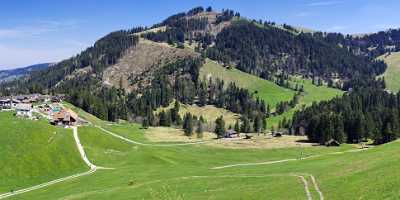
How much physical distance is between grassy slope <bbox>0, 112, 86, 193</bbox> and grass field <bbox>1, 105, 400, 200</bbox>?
386cm

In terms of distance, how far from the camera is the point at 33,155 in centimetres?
11369

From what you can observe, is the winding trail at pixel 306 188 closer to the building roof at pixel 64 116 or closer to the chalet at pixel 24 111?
the building roof at pixel 64 116

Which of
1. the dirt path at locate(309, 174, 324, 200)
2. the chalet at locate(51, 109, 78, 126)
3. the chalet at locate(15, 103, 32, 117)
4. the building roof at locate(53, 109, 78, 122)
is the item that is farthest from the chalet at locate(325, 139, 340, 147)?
the dirt path at locate(309, 174, 324, 200)

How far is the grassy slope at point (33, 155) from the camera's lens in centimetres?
10262

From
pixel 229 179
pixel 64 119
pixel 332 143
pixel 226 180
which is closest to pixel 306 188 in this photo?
pixel 226 180

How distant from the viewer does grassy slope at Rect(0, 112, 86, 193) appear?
10262cm

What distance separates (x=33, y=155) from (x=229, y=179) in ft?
186

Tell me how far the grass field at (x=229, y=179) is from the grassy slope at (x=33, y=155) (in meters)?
3.86

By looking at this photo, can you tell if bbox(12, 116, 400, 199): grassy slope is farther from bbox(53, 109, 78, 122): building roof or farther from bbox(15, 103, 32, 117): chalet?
bbox(15, 103, 32, 117): chalet

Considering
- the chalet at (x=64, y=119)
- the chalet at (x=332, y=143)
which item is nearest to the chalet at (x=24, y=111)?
the chalet at (x=64, y=119)

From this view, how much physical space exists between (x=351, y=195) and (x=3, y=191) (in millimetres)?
68365

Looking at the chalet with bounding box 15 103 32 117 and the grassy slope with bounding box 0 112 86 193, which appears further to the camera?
the chalet with bounding box 15 103 32 117

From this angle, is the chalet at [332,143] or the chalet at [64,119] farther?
the chalet at [332,143]

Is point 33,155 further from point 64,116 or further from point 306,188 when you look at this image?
point 306,188
